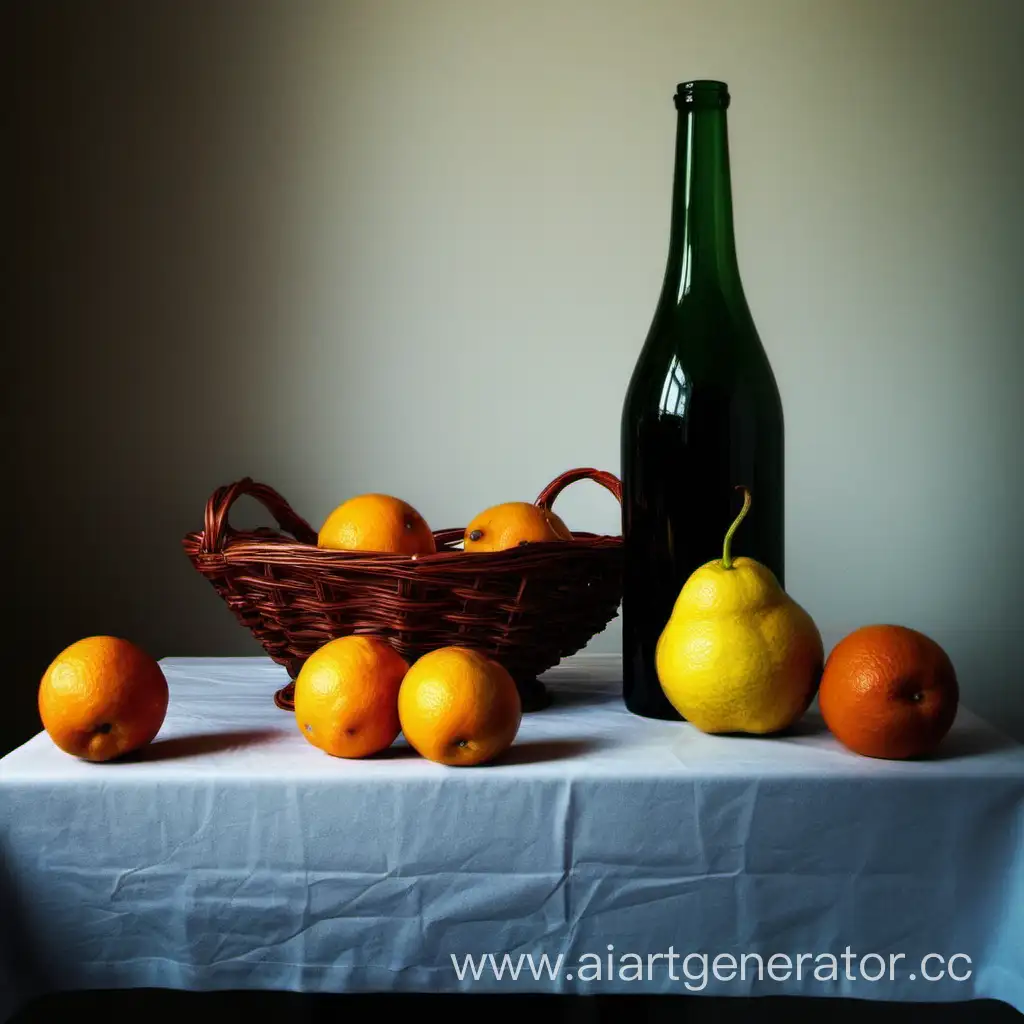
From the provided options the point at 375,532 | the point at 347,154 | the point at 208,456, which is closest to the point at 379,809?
the point at 375,532

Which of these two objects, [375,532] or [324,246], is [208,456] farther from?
[375,532]

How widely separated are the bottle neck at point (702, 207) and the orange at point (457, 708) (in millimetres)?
347

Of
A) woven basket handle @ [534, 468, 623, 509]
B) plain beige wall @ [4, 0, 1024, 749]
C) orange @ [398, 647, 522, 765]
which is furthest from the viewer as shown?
plain beige wall @ [4, 0, 1024, 749]

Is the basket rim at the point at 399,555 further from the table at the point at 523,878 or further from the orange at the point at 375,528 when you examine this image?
the table at the point at 523,878

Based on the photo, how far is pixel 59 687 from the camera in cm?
75

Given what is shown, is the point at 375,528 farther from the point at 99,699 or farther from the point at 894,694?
the point at 894,694

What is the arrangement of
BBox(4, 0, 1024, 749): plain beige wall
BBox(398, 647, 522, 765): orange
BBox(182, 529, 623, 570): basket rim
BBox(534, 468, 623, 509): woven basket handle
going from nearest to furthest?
BBox(398, 647, 522, 765): orange < BBox(182, 529, 623, 570): basket rim < BBox(534, 468, 623, 509): woven basket handle < BBox(4, 0, 1024, 749): plain beige wall

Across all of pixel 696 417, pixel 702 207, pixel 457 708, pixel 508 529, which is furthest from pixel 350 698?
pixel 702 207

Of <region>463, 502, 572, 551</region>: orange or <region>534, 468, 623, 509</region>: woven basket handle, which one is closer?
<region>463, 502, 572, 551</region>: orange

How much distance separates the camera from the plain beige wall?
5.64 feet

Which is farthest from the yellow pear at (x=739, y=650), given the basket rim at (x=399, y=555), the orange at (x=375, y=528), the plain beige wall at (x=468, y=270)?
the plain beige wall at (x=468, y=270)

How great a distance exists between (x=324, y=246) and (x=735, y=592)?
3.83 feet

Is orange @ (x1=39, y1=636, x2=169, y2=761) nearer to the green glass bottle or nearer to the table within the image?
the table

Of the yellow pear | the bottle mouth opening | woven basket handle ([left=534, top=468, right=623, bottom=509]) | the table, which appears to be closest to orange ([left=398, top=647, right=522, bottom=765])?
the table
